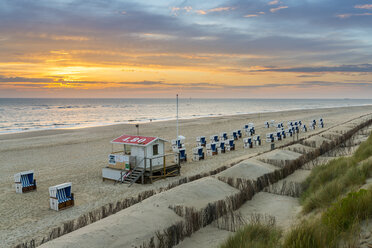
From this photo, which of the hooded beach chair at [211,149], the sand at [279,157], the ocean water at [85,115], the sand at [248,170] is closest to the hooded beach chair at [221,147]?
the hooded beach chair at [211,149]

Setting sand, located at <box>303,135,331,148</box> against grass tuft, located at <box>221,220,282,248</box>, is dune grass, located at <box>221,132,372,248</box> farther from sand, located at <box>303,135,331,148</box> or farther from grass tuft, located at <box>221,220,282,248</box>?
sand, located at <box>303,135,331,148</box>

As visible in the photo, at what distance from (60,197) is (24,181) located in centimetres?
344

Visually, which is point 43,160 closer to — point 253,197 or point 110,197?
point 110,197

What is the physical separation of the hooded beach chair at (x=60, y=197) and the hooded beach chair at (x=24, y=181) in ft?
9.47

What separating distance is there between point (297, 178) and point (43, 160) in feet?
57.7

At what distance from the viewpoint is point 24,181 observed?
13734 millimetres

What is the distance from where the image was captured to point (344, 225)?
18.5 ft

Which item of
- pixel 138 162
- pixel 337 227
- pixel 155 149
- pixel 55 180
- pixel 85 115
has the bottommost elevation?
pixel 55 180

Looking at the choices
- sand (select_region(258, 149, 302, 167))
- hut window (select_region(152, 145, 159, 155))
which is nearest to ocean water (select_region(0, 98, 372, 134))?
hut window (select_region(152, 145, 159, 155))

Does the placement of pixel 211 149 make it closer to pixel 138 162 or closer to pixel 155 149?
pixel 155 149

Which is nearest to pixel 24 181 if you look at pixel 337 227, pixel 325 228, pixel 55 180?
pixel 55 180

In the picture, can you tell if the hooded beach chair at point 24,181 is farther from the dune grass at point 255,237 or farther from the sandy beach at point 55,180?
the dune grass at point 255,237

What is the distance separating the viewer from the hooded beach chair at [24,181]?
1358 cm

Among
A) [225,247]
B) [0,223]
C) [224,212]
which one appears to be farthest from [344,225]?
[0,223]
